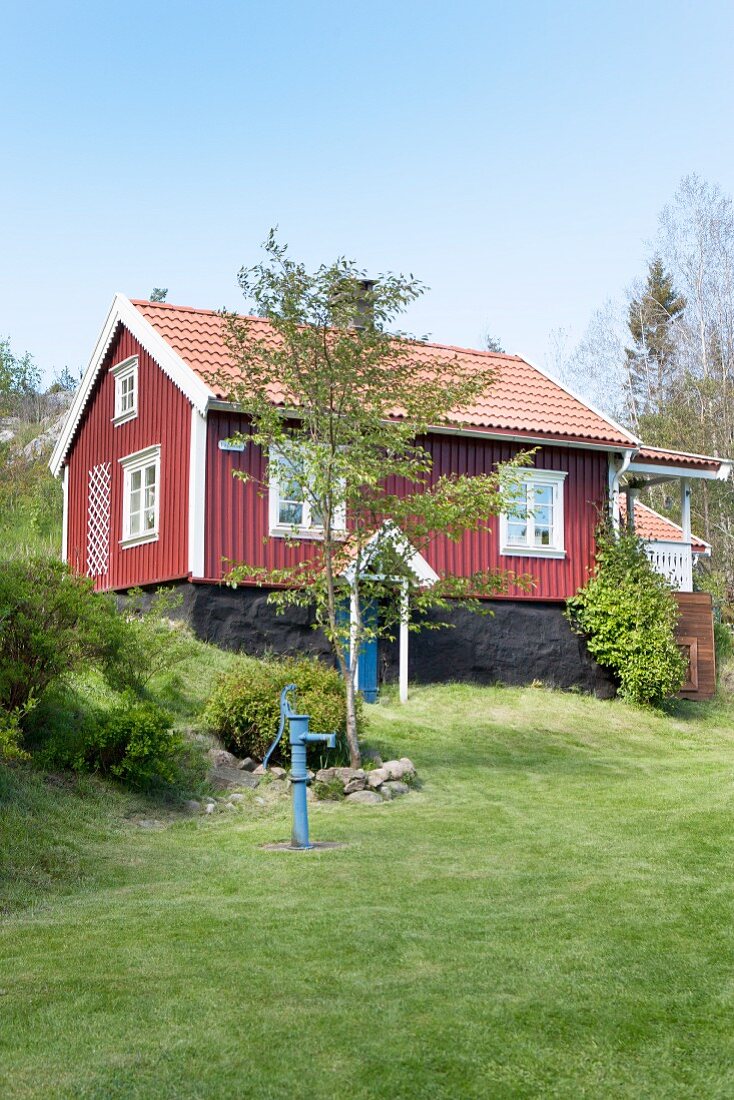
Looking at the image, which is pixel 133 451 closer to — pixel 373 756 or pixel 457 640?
pixel 457 640

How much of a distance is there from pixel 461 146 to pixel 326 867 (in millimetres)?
13079

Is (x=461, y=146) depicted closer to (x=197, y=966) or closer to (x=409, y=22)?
(x=409, y=22)

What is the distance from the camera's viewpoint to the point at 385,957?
6.08m

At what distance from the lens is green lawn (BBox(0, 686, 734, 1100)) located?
14.7 feet

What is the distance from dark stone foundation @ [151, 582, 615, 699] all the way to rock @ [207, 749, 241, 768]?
16.0 feet

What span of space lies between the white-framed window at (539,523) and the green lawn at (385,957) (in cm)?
1044

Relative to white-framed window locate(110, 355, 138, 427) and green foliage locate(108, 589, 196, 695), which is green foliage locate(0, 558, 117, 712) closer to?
green foliage locate(108, 589, 196, 695)

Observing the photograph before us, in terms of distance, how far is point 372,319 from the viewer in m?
14.5

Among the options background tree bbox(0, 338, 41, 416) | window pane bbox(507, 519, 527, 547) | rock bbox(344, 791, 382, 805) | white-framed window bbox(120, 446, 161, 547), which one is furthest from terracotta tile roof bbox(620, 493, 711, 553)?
background tree bbox(0, 338, 41, 416)

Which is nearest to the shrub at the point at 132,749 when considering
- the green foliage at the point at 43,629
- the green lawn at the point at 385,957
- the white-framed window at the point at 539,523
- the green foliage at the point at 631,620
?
the green lawn at the point at 385,957

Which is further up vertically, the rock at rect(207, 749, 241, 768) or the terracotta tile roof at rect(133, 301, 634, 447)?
the terracotta tile roof at rect(133, 301, 634, 447)

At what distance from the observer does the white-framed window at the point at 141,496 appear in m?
21.1

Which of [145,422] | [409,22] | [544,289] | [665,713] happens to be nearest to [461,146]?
[409,22]

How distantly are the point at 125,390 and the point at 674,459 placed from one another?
430 inches
